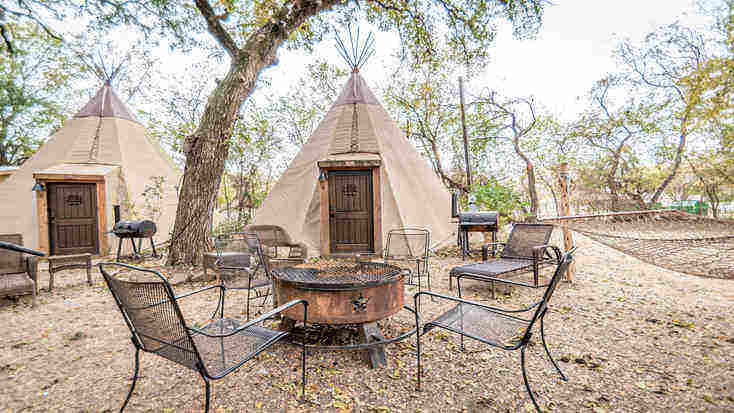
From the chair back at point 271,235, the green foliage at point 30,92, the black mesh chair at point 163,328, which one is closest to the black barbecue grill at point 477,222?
the chair back at point 271,235

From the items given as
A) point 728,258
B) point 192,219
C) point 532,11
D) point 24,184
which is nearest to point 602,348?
point 728,258

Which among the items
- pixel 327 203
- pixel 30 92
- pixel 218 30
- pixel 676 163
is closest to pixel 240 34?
pixel 218 30

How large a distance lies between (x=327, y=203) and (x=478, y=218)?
304cm

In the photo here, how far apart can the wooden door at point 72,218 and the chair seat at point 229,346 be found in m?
7.60

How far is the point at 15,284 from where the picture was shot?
12.4ft

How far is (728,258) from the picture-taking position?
3908mm

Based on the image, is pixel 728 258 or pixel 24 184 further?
pixel 24 184

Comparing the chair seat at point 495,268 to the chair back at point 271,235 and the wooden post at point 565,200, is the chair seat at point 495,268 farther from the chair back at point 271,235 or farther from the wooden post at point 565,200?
the chair back at point 271,235

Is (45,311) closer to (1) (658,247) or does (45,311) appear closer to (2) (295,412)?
(2) (295,412)

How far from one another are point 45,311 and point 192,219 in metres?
2.08

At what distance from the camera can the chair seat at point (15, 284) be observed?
3674 mm

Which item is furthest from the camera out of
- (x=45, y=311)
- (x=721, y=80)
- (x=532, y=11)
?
(x=721, y=80)

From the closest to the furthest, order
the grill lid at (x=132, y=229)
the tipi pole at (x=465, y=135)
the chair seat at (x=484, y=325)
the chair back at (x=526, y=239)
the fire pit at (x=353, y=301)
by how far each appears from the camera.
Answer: the chair seat at (x=484, y=325), the fire pit at (x=353, y=301), the chair back at (x=526, y=239), the grill lid at (x=132, y=229), the tipi pole at (x=465, y=135)

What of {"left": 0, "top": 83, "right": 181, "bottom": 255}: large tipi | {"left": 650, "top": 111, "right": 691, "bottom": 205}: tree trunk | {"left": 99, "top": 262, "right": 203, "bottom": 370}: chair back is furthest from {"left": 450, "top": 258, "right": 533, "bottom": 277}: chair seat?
{"left": 650, "top": 111, "right": 691, "bottom": 205}: tree trunk
